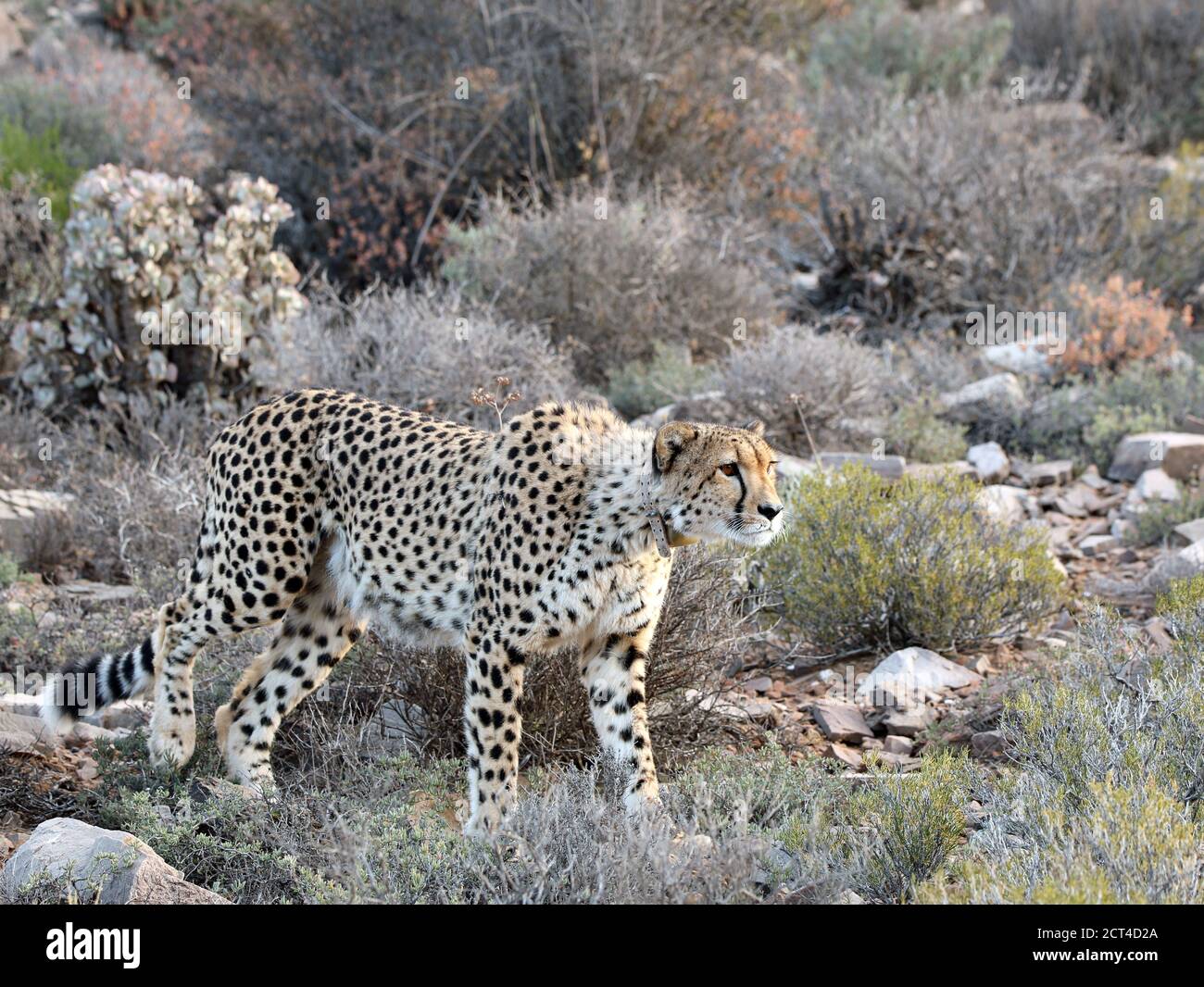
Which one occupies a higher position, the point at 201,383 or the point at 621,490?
the point at 621,490

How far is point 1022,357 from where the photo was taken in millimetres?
9477

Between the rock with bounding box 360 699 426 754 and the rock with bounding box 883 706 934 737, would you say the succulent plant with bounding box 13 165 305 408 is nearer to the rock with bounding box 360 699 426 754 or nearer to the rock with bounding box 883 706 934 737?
the rock with bounding box 360 699 426 754

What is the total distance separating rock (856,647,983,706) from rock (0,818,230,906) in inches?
108

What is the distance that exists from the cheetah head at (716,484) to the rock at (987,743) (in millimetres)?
1402

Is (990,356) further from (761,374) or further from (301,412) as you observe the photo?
(301,412)

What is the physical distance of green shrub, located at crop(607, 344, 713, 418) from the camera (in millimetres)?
8406

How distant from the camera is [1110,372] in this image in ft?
29.7

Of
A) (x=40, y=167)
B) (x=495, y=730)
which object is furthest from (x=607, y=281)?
(x=495, y=730)

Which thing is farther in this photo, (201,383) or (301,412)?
(201,383)

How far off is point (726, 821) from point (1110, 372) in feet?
20.4

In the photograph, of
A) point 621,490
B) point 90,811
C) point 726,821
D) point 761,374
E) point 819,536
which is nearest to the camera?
point 726,821

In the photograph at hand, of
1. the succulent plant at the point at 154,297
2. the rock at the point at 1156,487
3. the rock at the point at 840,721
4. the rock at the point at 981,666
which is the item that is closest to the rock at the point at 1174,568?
the rock at the point at 981,666

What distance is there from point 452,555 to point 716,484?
0.94 m
